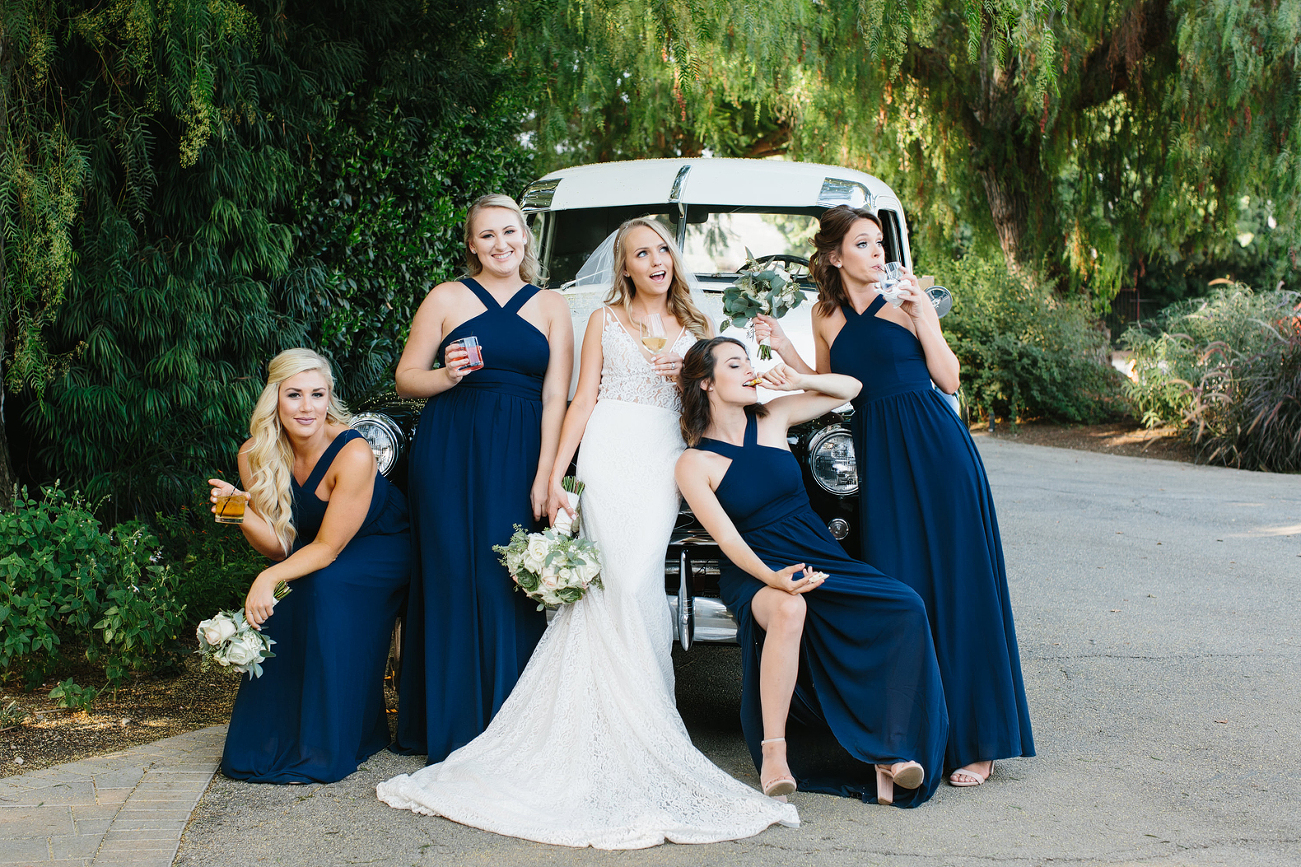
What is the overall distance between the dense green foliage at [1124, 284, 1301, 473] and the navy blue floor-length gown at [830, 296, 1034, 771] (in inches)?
366

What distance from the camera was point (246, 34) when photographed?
218 inches

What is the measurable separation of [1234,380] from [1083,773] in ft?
32.5

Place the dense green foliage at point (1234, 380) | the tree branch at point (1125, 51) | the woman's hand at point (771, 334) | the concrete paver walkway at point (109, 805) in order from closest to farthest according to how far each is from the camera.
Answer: the concrete paver walkway at point (109, 805), the woman's hand at point (771, 334), the dense green foliage at point (1234, 380), the tree branch at point (1125, 51)

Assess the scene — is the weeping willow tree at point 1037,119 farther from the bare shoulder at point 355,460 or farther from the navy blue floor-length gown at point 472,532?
the bare shoulder at point 355,460

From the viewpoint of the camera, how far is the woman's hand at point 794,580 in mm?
3717

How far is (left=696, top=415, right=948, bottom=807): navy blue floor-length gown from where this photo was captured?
3648 millimetres

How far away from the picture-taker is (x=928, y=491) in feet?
13.1

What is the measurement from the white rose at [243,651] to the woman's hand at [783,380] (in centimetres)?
206

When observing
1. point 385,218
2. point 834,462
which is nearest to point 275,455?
point 834,462

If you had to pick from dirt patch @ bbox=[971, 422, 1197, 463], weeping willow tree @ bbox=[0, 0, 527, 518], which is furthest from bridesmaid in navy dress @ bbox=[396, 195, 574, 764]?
dirt patch @ bbox=[971, 422, 1197, 463]

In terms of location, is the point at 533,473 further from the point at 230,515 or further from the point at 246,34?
the point at 246,34

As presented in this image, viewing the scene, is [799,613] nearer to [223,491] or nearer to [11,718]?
[223,491]

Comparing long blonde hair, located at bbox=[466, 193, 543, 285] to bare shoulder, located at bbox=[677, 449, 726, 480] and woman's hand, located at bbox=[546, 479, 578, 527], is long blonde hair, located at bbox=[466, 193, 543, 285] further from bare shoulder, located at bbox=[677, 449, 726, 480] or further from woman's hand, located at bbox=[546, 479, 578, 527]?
bare shoulder, located at bbox=[677, 449, 726, 480]

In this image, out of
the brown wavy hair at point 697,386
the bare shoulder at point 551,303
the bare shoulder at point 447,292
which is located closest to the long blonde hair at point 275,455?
the bare shoulder at point 447,292
